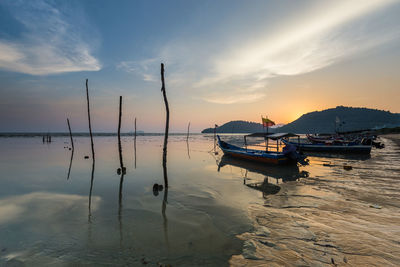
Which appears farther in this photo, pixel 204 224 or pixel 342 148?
pixel 342 148

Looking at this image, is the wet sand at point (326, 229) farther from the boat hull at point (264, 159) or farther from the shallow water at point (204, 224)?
the boat hull at point (264, 159)

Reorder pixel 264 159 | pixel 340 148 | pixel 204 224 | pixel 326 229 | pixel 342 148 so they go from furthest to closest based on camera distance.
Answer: pixel 340 148 < pixel 342 148 < pixel 264 159 < pixel 204 224 < pixel 326 229

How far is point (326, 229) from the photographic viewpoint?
17.6ft

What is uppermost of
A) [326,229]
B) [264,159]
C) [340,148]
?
[340,148]

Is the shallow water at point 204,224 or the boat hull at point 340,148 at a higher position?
the boat hull at point 340,148

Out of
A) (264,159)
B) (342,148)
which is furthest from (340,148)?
(264,159)

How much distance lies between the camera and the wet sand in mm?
4086

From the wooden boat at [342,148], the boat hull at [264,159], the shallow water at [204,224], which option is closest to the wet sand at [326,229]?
the shallow water at [204,224]

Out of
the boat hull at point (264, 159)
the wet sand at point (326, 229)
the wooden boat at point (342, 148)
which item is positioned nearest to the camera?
the wet sand at point (326, 229)

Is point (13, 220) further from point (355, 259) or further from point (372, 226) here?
point (372, 226)

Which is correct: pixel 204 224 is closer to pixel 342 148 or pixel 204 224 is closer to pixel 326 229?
pixel 326 229

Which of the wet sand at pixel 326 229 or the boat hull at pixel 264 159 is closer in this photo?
the wet sand at pixel 326 229

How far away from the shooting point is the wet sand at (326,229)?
4086 millimetres

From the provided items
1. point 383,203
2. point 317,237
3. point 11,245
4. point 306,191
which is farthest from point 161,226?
point 383,203
